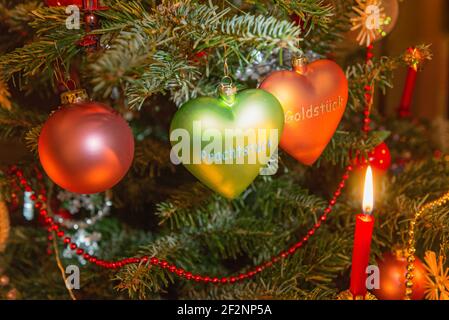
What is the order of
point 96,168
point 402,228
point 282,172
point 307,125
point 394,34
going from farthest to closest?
1. point 394,34
2. point 282,172
3. point 402,228
4. point 307,125
5. point 96,168

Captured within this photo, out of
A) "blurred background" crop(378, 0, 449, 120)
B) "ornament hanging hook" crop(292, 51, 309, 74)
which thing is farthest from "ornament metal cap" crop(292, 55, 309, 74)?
"blurred background" crop(378, 0, 449, 120)

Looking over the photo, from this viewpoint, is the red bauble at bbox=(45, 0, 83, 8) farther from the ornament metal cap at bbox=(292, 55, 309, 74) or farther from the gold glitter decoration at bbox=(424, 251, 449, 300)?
the gold glitter decoration at bbox=(424, 251, 449, 300)

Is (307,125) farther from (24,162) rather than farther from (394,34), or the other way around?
(394,34)

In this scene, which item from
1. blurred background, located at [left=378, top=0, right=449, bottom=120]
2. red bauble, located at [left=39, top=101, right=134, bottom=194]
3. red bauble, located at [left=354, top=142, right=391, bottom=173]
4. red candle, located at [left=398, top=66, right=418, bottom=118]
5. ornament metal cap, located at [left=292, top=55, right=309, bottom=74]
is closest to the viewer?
red bauble, located at [left=39, top=101, right=134, bottom=194]

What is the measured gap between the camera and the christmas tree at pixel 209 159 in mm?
577

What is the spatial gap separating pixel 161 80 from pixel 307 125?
0.20m

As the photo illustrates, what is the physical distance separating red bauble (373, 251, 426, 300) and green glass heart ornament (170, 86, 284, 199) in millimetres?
289

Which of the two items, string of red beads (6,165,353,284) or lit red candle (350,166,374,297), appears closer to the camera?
lit red candle (350,166,374,297)

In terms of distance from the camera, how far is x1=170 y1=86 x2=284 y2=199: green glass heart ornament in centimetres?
60

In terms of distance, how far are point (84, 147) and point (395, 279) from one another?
49 cm

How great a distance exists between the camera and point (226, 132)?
1.99 feet

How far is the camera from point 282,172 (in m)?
0.89

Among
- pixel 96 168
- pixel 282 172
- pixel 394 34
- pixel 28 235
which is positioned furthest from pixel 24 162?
pixel 394 34

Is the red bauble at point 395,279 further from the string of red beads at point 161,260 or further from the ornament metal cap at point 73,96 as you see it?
the ornament metal cap at point 73,96
